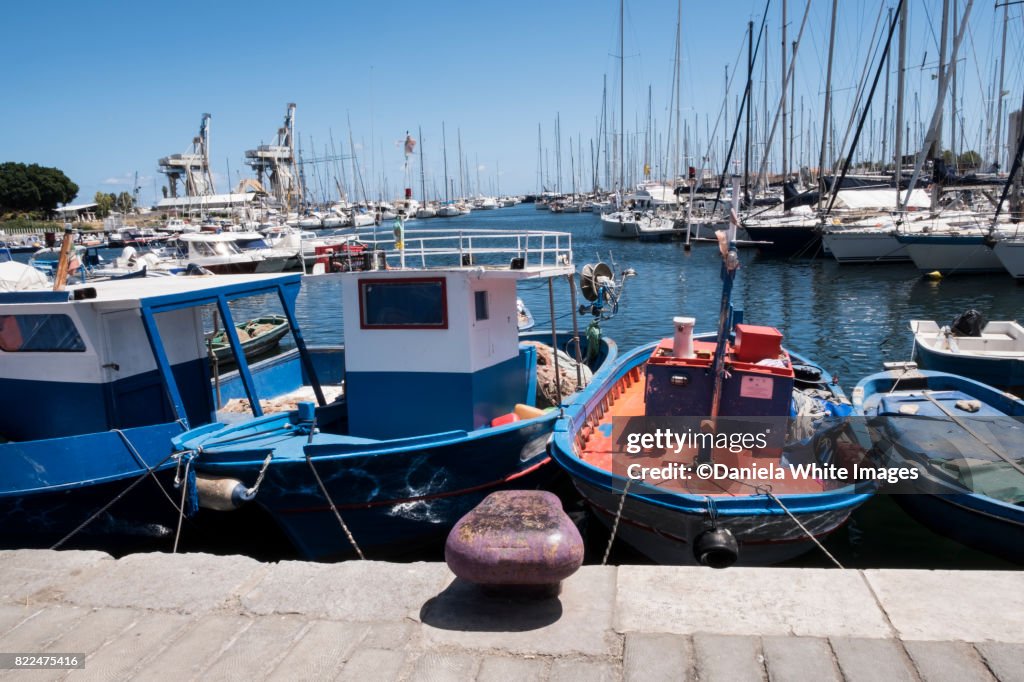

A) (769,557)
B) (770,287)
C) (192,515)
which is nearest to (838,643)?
(769,557)

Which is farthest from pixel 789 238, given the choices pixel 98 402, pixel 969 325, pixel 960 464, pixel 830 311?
pixel 98 402

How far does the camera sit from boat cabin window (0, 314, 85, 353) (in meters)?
8.46

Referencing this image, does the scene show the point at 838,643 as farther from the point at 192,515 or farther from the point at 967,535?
the point at 192,515

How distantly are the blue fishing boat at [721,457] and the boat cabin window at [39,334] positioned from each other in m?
5.66

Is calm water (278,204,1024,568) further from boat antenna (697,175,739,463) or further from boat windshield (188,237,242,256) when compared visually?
boat windshield (188,237,242,256)

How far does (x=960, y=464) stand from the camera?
7734mm

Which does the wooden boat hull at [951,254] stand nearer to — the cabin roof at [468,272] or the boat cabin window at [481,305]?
the cabin roof at [468,272]

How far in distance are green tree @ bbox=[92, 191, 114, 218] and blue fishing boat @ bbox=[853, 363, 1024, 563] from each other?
114 meters

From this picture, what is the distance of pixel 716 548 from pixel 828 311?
2350 cm

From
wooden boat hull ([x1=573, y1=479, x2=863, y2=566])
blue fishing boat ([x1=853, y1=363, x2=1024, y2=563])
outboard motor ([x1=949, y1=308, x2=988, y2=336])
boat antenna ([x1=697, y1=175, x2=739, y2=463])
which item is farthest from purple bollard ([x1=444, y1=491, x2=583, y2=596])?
outboard motor ([x1=949, y1=308, x2=988, y2=336])

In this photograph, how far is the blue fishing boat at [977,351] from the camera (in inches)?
517

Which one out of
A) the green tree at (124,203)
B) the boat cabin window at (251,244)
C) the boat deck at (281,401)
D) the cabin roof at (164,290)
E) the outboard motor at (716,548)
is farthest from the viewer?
the green tree at (124,203)

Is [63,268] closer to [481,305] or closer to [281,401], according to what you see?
[281,401]

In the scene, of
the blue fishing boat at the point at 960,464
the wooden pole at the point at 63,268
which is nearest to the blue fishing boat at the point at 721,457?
the blue fishing boat at the point at 960,464
